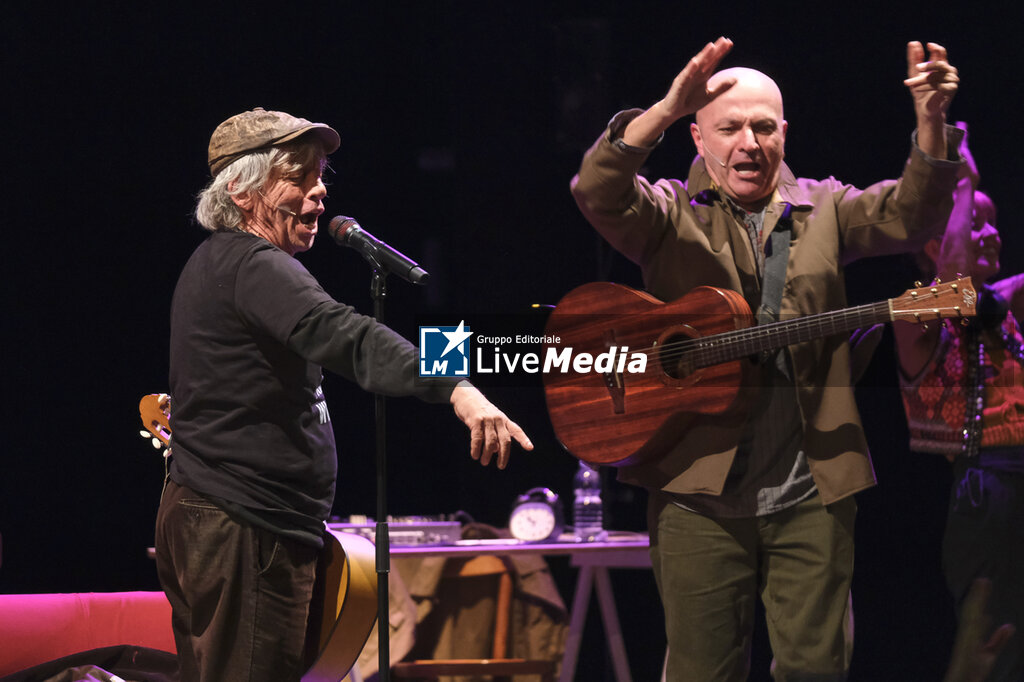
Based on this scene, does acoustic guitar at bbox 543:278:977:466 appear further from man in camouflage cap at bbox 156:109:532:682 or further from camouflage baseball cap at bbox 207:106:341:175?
camouflage baseball cap at bbox 207:106:341:175

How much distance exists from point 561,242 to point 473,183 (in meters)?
0.43

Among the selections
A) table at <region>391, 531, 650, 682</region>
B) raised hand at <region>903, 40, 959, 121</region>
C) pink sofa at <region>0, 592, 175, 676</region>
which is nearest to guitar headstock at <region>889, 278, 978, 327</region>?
raised hand at <region>903, 40, 959, 121</region>

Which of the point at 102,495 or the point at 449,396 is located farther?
the point at 102,495

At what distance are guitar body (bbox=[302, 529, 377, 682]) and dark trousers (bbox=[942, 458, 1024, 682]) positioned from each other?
2.04m

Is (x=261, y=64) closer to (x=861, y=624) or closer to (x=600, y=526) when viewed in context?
(x=600, y=526)

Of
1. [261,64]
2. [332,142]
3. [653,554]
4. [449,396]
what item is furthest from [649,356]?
[261,64]

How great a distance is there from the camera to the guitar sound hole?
2.69m

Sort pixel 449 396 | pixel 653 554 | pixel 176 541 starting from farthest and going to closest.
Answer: pixel 653 554, pixel 176 541, pixel 449 396

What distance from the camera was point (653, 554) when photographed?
2705mm

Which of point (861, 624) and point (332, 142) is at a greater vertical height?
point (332, 142)

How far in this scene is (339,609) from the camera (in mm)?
2611

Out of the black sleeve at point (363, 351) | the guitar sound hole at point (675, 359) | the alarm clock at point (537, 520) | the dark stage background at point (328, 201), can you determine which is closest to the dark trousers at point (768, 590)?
the guitar sound hole at point (675, 359)

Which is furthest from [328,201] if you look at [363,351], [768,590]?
[768,590]

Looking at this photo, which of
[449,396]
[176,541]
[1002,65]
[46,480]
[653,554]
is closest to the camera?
A: [449,396]
